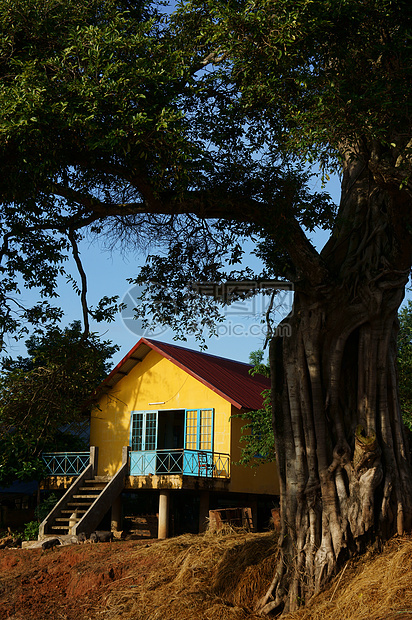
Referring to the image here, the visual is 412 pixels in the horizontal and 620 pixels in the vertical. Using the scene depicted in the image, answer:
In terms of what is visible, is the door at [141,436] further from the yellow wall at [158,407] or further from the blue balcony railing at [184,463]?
the yellow wall at [158,407]

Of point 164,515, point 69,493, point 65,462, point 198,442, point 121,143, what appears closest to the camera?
point 121,143

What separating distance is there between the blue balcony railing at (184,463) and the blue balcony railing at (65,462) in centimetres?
177

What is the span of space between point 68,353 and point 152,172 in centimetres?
339

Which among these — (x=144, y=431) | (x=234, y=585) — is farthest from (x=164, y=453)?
(x=234, y=585)

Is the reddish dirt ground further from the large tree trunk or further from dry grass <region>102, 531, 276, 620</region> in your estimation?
the large tree trunk

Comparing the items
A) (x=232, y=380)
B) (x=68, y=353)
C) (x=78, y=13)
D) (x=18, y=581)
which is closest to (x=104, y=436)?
(x=232, y=380)

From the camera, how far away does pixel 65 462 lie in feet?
69.7

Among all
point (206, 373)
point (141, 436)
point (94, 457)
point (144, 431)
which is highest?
point (206, 373)

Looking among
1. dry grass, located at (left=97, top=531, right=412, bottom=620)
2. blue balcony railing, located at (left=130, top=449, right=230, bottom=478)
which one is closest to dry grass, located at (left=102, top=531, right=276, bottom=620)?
dry grass, located at (left=97, top=531, right=412, bottom=620)

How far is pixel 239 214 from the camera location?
10406mm

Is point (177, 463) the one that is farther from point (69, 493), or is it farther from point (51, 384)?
point (51, 384)

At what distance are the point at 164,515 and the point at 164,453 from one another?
1883 mm

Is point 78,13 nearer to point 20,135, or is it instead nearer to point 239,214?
point 20,135

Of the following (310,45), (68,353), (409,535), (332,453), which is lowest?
(409,535)
